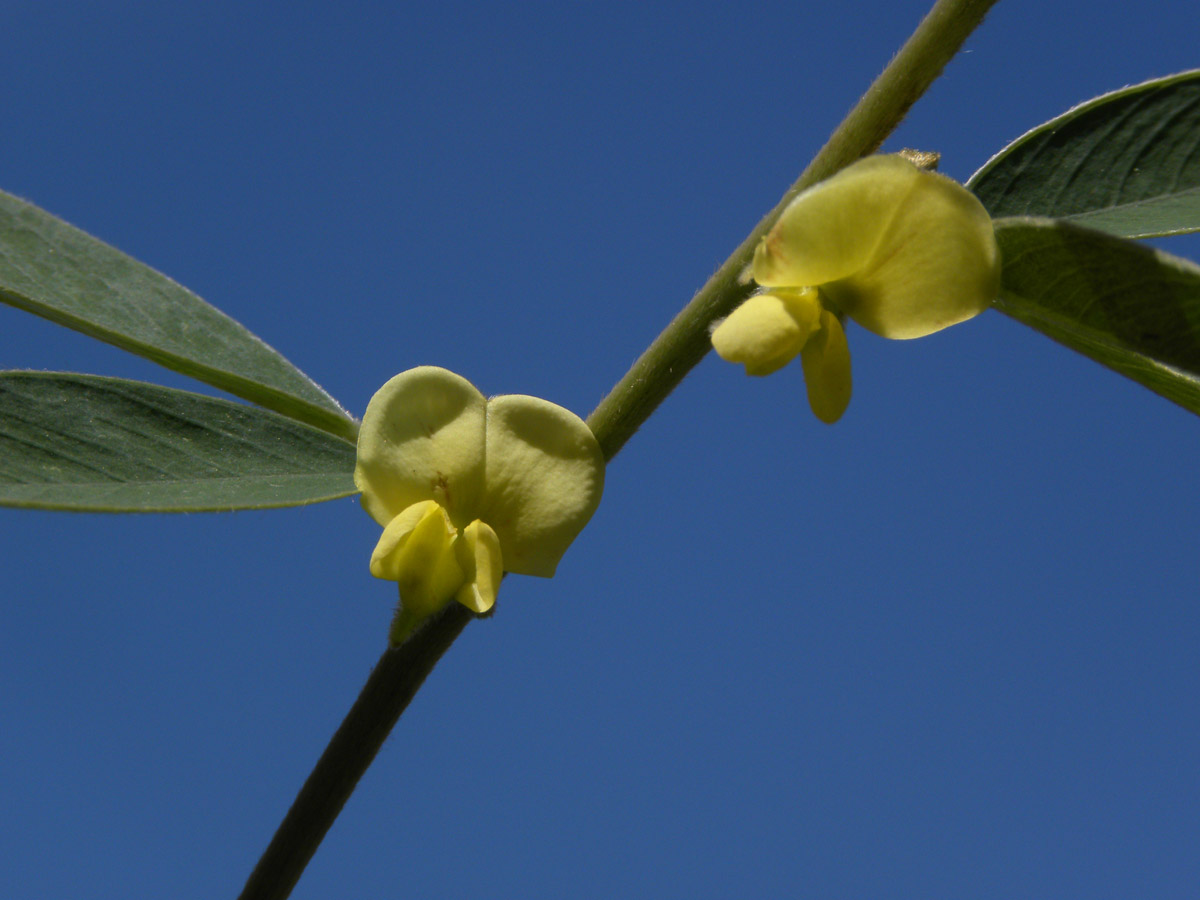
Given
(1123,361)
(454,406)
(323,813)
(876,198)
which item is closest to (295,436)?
(454,406)

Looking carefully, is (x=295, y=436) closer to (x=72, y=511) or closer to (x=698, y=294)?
(x=72, y=511)

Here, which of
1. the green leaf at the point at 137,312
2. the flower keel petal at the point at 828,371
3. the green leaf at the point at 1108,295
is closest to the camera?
the green leaf at the point at 1108,295

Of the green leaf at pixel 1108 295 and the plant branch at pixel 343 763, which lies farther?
the plant branch at pixel 343 763

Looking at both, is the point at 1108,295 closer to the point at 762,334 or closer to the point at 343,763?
the point at 762,334

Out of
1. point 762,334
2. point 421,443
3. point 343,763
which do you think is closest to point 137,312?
point 421,443

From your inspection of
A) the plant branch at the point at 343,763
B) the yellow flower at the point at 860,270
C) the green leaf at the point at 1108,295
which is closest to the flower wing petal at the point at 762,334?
the yellow flower at the point at 860,270

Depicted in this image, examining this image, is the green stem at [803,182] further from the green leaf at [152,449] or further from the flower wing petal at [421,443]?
the green leaf at [152,449]
